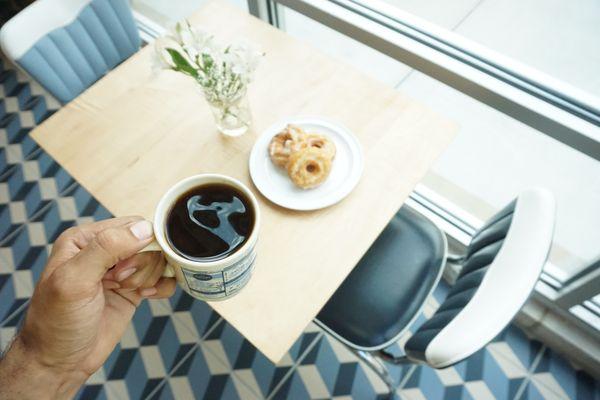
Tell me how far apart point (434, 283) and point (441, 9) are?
1.08 metres

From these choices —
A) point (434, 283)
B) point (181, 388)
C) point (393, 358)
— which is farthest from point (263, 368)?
point (434, 283)

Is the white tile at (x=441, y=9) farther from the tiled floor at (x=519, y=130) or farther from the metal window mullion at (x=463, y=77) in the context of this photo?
the metal window mullion at (x=463, y=77)

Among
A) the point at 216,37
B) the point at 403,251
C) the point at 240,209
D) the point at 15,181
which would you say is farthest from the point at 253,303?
the point at 15,181

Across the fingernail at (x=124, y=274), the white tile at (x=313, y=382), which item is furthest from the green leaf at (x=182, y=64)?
the white tile at (x=313, y=382)

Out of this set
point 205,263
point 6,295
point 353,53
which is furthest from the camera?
point 353,53

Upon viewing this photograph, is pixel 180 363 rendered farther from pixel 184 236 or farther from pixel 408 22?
pixel 408 22

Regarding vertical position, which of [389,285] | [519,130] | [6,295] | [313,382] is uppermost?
[389,285]

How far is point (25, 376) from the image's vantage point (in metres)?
0.74

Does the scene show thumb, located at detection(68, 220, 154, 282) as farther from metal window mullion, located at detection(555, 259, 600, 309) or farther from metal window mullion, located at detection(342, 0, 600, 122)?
metal window mullion, located at detection(555, 259, 600, 309)

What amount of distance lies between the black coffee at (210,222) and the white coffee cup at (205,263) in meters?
0.01

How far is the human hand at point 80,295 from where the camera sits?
619mm

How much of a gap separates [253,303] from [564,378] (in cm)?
124

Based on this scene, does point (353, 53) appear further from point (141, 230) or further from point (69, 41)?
point (141, 230)

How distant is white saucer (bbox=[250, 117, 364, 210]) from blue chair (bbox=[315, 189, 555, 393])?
0.94 ft
